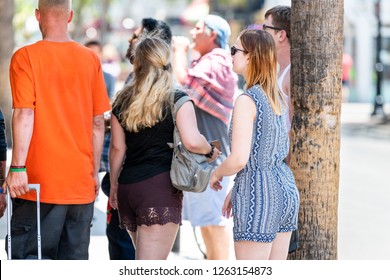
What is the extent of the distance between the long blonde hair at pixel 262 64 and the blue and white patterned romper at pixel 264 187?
0.20 feet

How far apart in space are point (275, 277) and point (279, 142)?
75cm

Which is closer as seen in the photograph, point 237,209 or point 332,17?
point 237,209

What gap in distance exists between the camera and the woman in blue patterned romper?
4754 mm

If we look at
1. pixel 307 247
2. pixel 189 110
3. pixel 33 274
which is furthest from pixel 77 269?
pixel 307 247

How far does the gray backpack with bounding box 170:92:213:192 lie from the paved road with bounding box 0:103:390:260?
4.05 ft

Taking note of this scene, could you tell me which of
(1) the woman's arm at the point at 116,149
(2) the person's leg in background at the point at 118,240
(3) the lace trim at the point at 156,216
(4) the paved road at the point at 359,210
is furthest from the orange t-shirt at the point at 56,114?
(2) the person's leg in background at the point at 118,240

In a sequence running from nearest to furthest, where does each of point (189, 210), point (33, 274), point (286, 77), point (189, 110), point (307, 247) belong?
point (33, 274) < point (189, 110) < point (307, 247) < point (286, 77) < point (189, 210)

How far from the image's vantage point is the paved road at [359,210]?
8.99 m

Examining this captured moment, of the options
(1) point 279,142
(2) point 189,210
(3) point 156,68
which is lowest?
(2) point 189,210

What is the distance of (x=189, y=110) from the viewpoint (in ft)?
17.1

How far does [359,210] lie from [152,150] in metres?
7.34

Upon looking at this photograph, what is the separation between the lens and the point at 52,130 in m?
5.10

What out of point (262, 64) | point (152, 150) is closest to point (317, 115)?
point (262, 64)

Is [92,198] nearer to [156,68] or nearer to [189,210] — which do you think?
[156,68]
